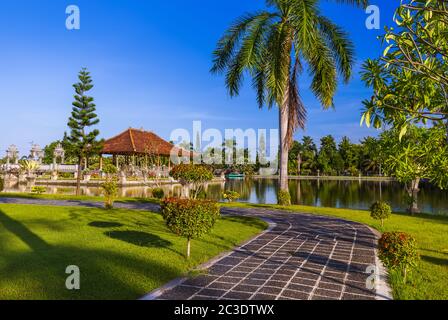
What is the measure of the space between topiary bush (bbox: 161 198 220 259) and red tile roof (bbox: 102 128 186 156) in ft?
71.3

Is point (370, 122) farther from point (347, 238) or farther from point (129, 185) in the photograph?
point (129, 185)

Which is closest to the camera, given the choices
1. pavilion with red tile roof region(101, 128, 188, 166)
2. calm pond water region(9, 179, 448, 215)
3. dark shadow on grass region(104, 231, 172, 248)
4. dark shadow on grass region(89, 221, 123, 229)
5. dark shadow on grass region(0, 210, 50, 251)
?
dark shadow on grass region(0, 210, 50, 251)

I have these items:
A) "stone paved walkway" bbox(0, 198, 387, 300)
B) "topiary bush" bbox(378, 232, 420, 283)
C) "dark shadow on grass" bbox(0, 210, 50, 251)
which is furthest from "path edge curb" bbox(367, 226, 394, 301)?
"dark shadow on grass" bbox(0, 210, 50, 251)

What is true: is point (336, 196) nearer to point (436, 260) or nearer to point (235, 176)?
point (436, 260)

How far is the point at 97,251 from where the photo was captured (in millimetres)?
6043

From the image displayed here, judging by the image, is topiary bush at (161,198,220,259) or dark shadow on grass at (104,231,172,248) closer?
topiary bush at (161,198,220,259)

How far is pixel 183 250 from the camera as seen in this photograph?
20.7 ft

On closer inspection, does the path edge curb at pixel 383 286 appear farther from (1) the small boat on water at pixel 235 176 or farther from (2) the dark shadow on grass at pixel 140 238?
(1) the small boat on water at pixel 235 176

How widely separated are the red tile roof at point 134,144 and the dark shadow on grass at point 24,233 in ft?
59.0

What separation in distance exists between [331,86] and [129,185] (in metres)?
22.8

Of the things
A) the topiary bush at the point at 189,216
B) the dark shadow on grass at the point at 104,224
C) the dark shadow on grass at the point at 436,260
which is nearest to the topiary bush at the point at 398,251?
the dark shadow on grass at the point at 436,260

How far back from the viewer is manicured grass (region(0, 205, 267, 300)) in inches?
168

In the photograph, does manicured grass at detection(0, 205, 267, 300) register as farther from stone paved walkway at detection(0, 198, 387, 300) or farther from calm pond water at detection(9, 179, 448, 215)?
calm pond water at detection(9, 179, 448, 215)

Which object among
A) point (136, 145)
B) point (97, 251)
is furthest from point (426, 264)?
point (136, 145)
